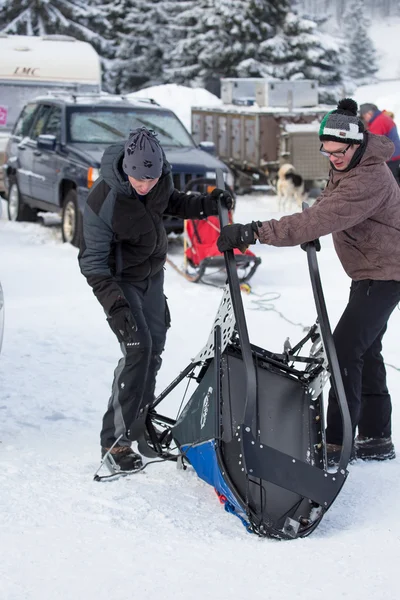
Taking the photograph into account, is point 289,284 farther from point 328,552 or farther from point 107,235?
point 328,552

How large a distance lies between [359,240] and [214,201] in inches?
27.6

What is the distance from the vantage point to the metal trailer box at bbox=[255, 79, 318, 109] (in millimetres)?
18234

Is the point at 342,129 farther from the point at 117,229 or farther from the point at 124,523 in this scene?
the point at 124,523

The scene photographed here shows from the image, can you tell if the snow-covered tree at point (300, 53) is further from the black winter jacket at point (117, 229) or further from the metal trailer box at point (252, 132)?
the black winter jacket at point (117, 229)

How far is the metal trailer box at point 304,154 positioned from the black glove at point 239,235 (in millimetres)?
12131

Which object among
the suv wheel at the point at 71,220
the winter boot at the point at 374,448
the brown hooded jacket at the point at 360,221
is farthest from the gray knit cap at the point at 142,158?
the suv wheel at the point at 71,220

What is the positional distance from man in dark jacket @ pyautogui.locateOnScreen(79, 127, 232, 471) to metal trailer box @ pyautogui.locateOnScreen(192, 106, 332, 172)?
12123mm

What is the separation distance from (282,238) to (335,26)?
7392cm

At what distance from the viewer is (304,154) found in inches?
626

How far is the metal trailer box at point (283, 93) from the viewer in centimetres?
1823

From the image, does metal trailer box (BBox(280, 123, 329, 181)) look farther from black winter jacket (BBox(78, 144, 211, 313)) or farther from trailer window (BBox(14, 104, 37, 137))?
black winter jacket (BBox(78, 144, 211, 313))

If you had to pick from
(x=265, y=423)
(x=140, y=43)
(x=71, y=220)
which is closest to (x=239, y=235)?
(x=265, y=423)

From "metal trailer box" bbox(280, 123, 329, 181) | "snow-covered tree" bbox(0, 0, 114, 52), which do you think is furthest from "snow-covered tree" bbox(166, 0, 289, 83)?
"metal trailer box" bbox(280, 123, 329, 181)

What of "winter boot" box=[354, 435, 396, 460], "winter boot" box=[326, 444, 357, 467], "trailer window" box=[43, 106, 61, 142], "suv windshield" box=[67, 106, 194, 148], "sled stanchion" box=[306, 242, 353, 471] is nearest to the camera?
"sled stanchion" box=[306, 242, 353, 471]
